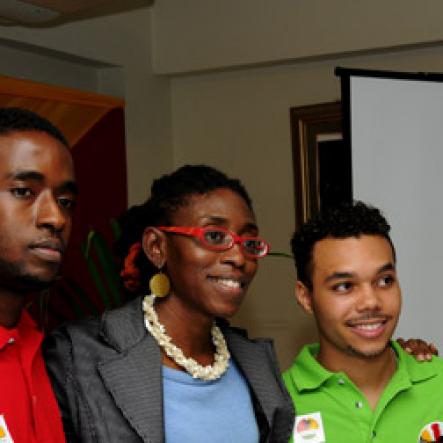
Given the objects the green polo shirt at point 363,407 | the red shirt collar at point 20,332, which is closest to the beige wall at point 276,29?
the green polo shirt at point 363,407

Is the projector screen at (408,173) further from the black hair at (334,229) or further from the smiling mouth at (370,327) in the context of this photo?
the smiling mouth at (370,327)

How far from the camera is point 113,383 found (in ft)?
5.87

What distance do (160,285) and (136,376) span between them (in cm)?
27

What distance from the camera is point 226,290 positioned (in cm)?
192

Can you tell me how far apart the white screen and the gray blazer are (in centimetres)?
145

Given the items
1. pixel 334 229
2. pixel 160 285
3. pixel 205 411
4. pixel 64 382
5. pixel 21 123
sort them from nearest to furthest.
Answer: pixel 21 123
pixel 64 382
pixel 205 411
pixel 160 285
pixel 334 229

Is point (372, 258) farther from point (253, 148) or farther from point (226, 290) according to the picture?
point (253, 148)

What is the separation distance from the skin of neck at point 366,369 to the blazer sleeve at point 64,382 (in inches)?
31.7

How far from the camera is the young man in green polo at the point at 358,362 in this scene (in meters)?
2.08

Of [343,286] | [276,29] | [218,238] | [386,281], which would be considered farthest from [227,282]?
[276,29]

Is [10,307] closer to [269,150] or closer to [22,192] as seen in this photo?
[22,192]

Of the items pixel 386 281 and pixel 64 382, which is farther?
pixel 386 281

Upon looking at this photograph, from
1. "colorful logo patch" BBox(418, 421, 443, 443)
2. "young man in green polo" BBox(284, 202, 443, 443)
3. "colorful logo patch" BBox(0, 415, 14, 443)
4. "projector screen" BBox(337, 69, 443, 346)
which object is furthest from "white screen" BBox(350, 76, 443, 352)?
"colorful logo patch" BBox(0, 415, 14, 443)

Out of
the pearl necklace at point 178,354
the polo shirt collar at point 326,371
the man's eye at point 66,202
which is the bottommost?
the polo shirt collar at point 326,371
